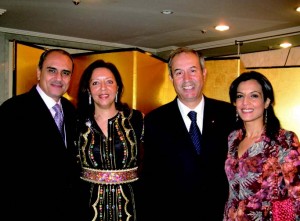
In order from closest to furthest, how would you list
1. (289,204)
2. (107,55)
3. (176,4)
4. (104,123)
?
(289,204) → (104,123) → (107,55) → (176,4)

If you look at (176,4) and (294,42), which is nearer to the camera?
(176,4)

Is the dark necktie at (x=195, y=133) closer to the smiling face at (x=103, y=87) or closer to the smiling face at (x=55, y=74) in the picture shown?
the smiling face at (x=103, y=87)

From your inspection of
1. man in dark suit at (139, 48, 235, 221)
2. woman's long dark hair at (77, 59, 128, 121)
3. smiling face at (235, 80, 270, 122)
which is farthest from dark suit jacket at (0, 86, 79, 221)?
smiling face at (235, 80, 270, 122)

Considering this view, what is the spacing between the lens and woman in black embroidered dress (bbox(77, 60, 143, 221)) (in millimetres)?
2143

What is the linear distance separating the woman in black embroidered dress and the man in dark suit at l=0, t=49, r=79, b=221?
119mm

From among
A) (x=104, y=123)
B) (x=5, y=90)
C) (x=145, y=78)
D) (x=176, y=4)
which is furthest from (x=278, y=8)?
(x=5, y=90)

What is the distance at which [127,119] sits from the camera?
232 cm

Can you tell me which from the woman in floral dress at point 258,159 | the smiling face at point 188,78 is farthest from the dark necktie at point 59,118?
the woman in floral dress at point 258,159

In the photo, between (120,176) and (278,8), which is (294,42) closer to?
(278,8)

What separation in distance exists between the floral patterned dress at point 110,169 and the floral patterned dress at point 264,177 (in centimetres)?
65

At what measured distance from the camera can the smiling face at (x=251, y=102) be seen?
193cm

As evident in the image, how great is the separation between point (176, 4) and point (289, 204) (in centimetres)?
305

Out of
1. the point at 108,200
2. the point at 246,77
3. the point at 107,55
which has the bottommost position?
the point at 108,200

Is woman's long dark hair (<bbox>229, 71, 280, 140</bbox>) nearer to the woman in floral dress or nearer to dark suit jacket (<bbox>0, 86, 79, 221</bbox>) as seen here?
the woman in floral dress
